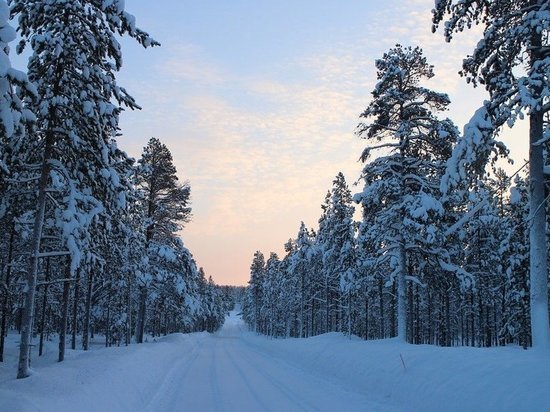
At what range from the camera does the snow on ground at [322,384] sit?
905cm

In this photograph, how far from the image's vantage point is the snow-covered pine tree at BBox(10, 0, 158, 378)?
1282cm

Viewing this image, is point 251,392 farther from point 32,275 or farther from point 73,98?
point 73,98

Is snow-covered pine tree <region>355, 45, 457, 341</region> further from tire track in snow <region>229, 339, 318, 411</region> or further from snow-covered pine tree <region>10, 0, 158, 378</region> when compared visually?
snow-covered pine tree <region>10, 0, 158, 378</region>

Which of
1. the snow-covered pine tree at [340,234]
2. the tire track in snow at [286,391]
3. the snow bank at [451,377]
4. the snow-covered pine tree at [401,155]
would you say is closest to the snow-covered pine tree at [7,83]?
the tire track in snow at [286,391]

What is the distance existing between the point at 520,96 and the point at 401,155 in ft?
37.2

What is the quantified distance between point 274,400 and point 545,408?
780cm

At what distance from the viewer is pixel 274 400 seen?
13.8 meters

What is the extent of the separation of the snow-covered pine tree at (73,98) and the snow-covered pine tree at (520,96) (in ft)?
30.5

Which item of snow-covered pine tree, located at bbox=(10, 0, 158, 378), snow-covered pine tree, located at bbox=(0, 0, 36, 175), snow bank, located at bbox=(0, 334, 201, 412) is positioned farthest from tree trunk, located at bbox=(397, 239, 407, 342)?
snow-covered pine tree, located at bbox=(0, 0, 36, 175)

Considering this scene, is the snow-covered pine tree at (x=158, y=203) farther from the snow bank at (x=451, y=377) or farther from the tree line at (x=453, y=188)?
the snow bank at (x=451, y=377)

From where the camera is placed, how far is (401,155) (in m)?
22.7

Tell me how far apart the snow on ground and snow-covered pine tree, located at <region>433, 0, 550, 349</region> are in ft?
6.87

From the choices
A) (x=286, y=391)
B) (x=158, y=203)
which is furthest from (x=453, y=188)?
(x=158, y=203)

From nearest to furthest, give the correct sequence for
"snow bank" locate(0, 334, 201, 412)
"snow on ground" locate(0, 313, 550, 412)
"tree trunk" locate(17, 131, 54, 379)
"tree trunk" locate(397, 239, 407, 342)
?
"snow bank" locate(0, 334, 201, 412)
"snow on ground" locate(0, 313, 550, 412)
"tree trunk" locate(17, 131, 54, 379)
"tree trunk" locate(397, 239, 407, 342)
